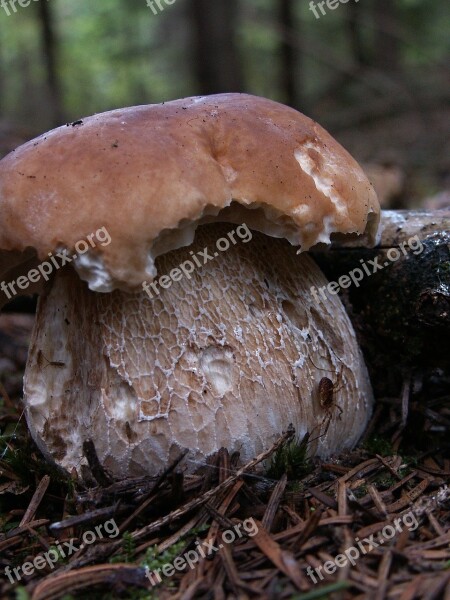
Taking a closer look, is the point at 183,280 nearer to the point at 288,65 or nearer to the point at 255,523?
the point at 255,523

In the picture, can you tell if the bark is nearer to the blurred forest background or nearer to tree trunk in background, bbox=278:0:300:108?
the blurred forest background

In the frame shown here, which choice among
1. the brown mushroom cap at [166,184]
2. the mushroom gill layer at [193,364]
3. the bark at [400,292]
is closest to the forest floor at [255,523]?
the mushroom gill layer at [193,364]

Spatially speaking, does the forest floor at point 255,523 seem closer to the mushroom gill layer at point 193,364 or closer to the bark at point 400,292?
the mushroom gill layer at point 193,364

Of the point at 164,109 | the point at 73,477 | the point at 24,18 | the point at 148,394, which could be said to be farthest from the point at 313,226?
the point at 24,18

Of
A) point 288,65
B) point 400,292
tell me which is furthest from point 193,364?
point 288,65

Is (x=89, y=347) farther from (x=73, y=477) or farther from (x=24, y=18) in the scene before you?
(x=24, y=18)

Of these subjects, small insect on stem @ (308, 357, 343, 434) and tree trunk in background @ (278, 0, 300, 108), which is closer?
small insect on stem @ (308, 357, 343, 434)

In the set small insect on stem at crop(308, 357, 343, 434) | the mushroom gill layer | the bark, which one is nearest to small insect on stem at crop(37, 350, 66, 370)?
the mushroom gill layer

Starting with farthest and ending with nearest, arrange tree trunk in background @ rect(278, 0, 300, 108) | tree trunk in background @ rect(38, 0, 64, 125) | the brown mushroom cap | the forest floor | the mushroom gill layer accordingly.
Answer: tree trunk in background @ rect(278, 0, 300, 108) → tree trunk in background @ rect(38, 0, 64, 125) → the mushroom gill layer → the brown mushroom cap → the forest floor
